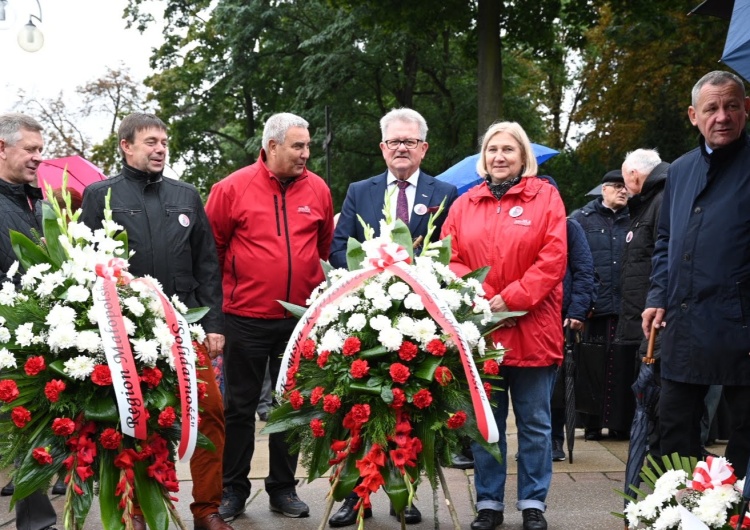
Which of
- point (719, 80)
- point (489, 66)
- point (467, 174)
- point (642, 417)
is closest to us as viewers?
point (719, 80)

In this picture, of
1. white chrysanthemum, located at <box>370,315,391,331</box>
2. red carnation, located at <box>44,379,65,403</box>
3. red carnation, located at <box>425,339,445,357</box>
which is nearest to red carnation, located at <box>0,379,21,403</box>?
red carnation, located at <box>44,379,65,403</box>

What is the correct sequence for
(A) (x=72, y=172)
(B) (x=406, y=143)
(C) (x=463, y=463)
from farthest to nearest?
1. (A) (x=72, y=172)
2. (C) (x=463, y=463)
3. (B) (x=406, y=143)

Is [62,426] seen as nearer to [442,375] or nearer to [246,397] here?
[442,375]

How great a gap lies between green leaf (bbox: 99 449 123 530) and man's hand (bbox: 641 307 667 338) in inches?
108

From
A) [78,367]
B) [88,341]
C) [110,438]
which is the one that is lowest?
[110,438]

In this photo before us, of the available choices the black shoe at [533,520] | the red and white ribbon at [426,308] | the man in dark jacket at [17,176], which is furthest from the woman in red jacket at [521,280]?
the man in dark jacket at [17,176]

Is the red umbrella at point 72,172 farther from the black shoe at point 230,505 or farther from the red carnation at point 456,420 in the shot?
the red carnation at point 456,420

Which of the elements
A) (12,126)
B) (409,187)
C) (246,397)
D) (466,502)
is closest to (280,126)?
(409,187)

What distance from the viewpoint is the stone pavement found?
5.67 meters

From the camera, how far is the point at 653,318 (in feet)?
16.6

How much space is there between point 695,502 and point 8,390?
Answer: 2988 millimetres

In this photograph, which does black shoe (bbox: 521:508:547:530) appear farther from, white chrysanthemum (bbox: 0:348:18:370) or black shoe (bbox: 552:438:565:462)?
white chrysanthemum (bbox: 0:348:18:370)

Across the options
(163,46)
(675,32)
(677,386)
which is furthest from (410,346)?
(163,46)

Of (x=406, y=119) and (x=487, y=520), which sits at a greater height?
(x=406, y=119)
